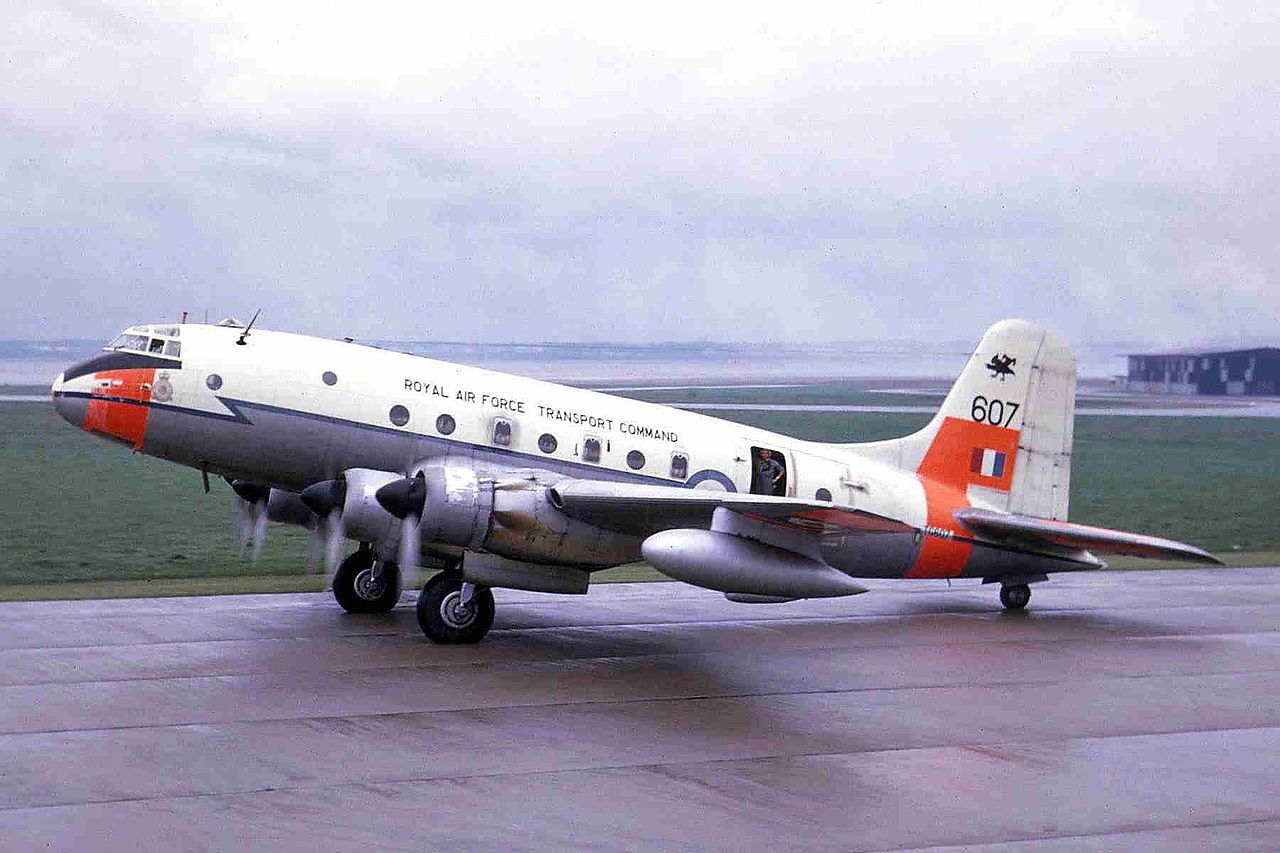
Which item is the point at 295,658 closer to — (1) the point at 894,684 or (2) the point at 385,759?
(2) the point at 385,759

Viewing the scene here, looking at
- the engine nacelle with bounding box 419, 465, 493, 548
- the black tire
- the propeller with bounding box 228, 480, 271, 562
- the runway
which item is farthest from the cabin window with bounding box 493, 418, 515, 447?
the propeller with bounding box 228, 480, 271, 562

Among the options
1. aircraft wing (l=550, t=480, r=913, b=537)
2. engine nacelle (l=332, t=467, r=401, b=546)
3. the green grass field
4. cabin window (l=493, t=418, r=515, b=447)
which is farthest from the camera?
the green grass field

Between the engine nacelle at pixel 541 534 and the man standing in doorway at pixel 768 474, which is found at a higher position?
the man standing in doorway at pixel 768 474

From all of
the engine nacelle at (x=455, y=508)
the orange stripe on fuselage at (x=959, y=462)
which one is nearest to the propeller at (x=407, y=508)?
the engine nacelle at (x=455, y=508)

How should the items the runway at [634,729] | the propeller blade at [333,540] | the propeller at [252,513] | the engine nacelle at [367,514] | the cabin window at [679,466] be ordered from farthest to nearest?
the propeller at [252,513], the cabin window at [679,466], the propeller blade at [333,540], the engine nacelle at [367,514], the runway at [634,729]

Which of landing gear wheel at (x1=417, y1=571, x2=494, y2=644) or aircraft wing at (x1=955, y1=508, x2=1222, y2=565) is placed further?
aircraft wing at (x1=955, y1=508, x2=1222, y2=565)

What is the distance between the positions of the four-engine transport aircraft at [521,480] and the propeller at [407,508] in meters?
0.03

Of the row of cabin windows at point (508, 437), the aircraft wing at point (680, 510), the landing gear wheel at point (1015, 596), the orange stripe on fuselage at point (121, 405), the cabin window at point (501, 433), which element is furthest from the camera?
the landing gear wheel at point (1015, 596)

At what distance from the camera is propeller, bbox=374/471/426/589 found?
1828 centimetres

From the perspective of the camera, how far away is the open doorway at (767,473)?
21.3 meters

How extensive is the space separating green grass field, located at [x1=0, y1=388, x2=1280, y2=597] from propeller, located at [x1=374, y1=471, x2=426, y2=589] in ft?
22.8

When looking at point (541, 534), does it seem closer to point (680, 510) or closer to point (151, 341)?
point (680, 510)

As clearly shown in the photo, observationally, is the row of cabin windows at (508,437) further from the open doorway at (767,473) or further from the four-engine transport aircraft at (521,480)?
the open doorway at (767,473)

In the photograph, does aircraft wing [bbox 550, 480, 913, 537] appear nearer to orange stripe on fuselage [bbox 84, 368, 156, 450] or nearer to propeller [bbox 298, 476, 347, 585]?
propeller [bbox 298, 476, 347, 585]
